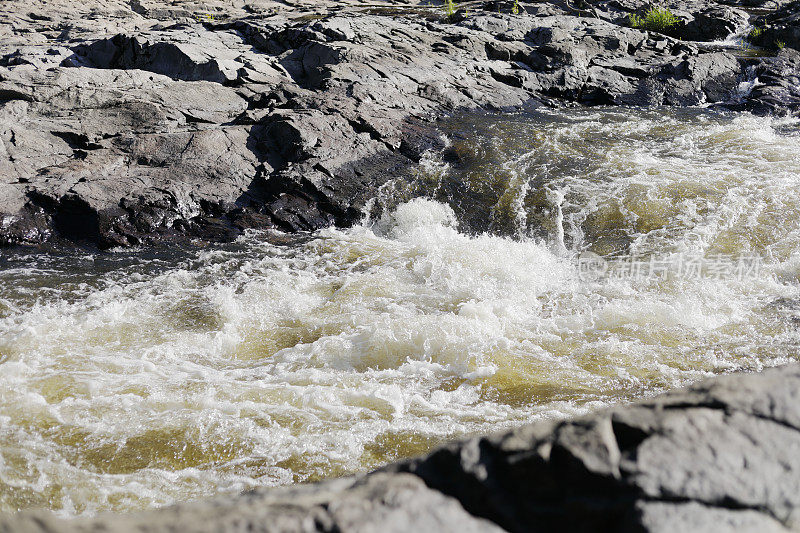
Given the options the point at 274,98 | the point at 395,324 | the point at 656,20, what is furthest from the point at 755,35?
the point at 395,324

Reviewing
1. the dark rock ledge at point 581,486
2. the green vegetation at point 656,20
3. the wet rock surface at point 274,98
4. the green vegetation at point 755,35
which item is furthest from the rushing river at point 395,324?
the green vegetation at point 656,20

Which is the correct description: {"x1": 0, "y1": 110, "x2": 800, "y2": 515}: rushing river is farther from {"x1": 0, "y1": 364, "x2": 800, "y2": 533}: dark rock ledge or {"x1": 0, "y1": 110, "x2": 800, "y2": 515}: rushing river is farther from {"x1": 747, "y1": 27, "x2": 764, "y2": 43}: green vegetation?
{"x1": 747, "y1": 27, "x2": 764, "y2": 43}: green vegetation

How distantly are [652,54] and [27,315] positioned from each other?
624 inches

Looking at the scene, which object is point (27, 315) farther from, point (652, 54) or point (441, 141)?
point (652, 54)

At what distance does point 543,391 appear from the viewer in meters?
4.65

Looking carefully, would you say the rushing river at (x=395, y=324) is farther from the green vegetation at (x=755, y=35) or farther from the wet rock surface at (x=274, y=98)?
the green vegetation at (x=755, y=35)

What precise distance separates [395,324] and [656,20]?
18.1 metres

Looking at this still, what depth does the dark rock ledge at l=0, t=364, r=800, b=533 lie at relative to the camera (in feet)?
5.29

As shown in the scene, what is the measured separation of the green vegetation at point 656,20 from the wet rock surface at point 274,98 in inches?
15.8

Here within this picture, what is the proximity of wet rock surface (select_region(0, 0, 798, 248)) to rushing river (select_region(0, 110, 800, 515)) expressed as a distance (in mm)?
843

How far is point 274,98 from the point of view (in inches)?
436

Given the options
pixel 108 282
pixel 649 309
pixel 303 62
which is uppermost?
pixel 303 62

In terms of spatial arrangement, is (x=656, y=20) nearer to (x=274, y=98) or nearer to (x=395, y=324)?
(x=274, y=98)

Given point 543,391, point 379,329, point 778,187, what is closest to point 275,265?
point 379,329
